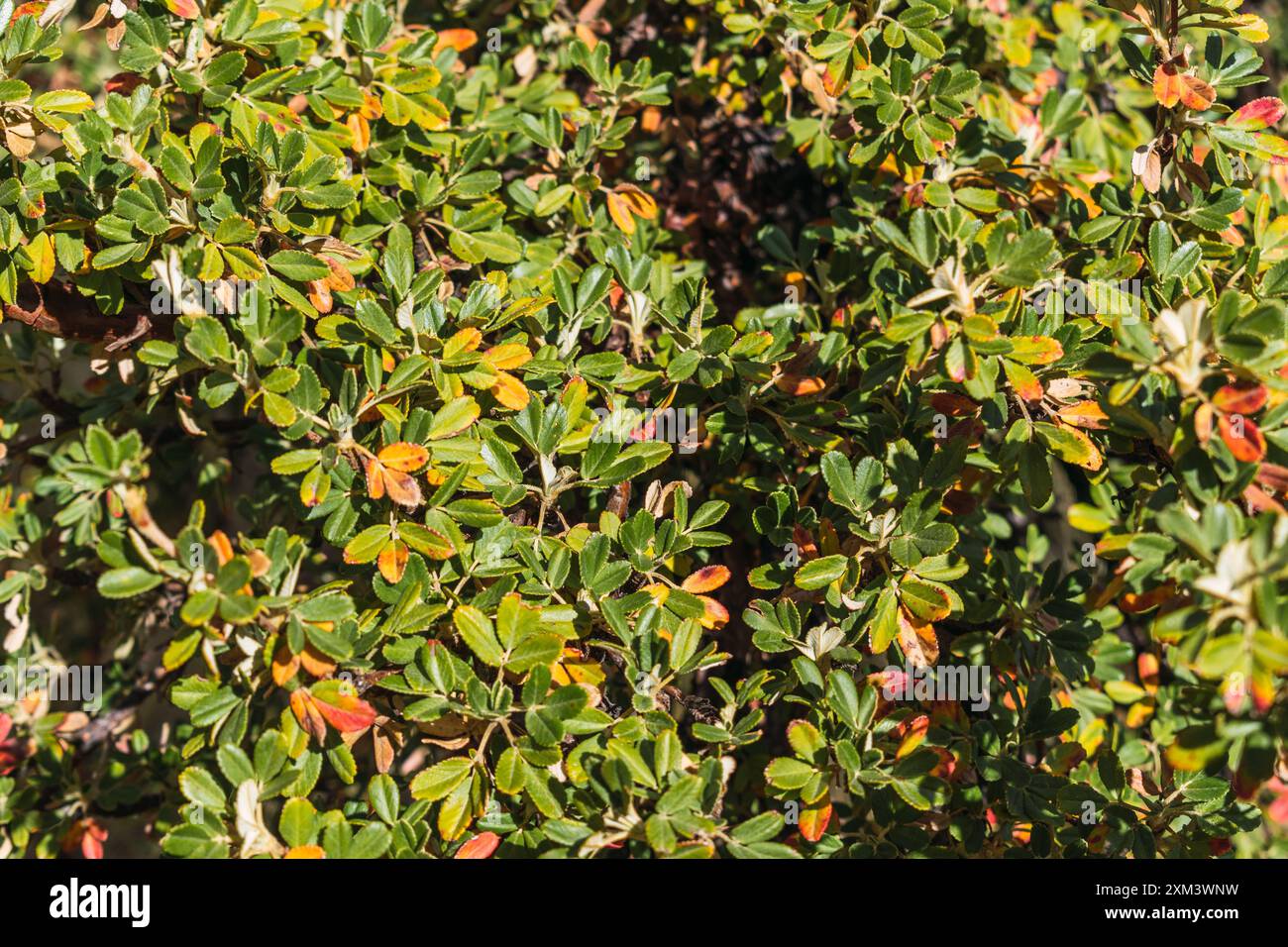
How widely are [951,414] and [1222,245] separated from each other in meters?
0.46

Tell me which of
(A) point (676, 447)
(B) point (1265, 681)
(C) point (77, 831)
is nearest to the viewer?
(B) point (1265, 681)

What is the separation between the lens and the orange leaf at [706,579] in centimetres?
144

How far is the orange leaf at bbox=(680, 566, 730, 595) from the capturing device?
1442 mm

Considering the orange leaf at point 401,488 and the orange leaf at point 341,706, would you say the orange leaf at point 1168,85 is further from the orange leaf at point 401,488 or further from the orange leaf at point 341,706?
the orange leaf at point 341,706

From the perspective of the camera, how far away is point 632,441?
1.52 meters

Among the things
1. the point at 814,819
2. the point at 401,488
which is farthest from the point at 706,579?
the point at 401,488

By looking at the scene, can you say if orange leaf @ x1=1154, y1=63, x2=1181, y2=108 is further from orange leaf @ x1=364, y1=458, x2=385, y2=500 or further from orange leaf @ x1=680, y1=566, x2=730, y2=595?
orange leaf @ x1=364, y1=458, x2=385, y2=500

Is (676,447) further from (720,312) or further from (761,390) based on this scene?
(720,312)

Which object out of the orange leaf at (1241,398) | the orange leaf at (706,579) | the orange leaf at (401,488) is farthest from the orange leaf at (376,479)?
the orange leaf at (1241,398)

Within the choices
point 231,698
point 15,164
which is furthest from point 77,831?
point 15,164

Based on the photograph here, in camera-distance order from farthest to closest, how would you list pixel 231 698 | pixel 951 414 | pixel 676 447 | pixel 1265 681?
pixel 676 447
pixel 951 414
pixel 231 698
pixel 1265 681

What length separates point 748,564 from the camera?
1.96 metres

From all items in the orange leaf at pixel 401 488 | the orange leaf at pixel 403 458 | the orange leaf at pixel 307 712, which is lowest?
the orange leaf at pixel 307 712

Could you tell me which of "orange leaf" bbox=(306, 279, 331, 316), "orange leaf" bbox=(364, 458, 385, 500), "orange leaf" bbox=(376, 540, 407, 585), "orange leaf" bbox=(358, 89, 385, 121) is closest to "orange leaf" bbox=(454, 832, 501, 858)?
"orange leaf" bbox=(376, 540, 407, 585)
